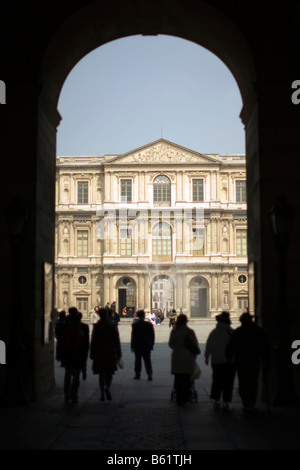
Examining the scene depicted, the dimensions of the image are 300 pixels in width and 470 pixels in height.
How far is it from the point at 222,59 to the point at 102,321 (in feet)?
16.4

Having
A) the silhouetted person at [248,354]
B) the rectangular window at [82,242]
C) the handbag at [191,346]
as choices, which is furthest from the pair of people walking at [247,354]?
the rectangular window at [82,242]

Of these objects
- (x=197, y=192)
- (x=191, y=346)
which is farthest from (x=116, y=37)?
(x=197, y=192)

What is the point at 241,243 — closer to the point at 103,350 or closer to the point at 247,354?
the point at 103,350

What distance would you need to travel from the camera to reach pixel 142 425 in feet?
23.4

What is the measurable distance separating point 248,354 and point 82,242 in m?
A: 42.4

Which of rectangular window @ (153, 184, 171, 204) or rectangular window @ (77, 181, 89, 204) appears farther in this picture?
rectangular window @ (77, 181, 89, 204)

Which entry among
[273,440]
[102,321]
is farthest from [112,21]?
[273,440]

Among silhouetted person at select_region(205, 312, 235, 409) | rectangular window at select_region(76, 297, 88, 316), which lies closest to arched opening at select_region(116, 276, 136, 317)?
rectangular window at select_region(76, 297, 88, 316)

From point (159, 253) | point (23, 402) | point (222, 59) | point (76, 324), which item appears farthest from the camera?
point (159, 253)

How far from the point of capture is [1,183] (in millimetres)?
8969

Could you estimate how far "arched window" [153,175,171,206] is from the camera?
4909 cm

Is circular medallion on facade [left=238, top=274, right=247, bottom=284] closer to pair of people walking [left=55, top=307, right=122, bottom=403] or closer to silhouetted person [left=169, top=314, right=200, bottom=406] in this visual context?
pair of people walking [left=55, top=307, right=122, bottom=403]

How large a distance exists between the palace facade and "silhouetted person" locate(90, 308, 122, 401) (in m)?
38.4

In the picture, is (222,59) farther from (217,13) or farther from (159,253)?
(159,253)
